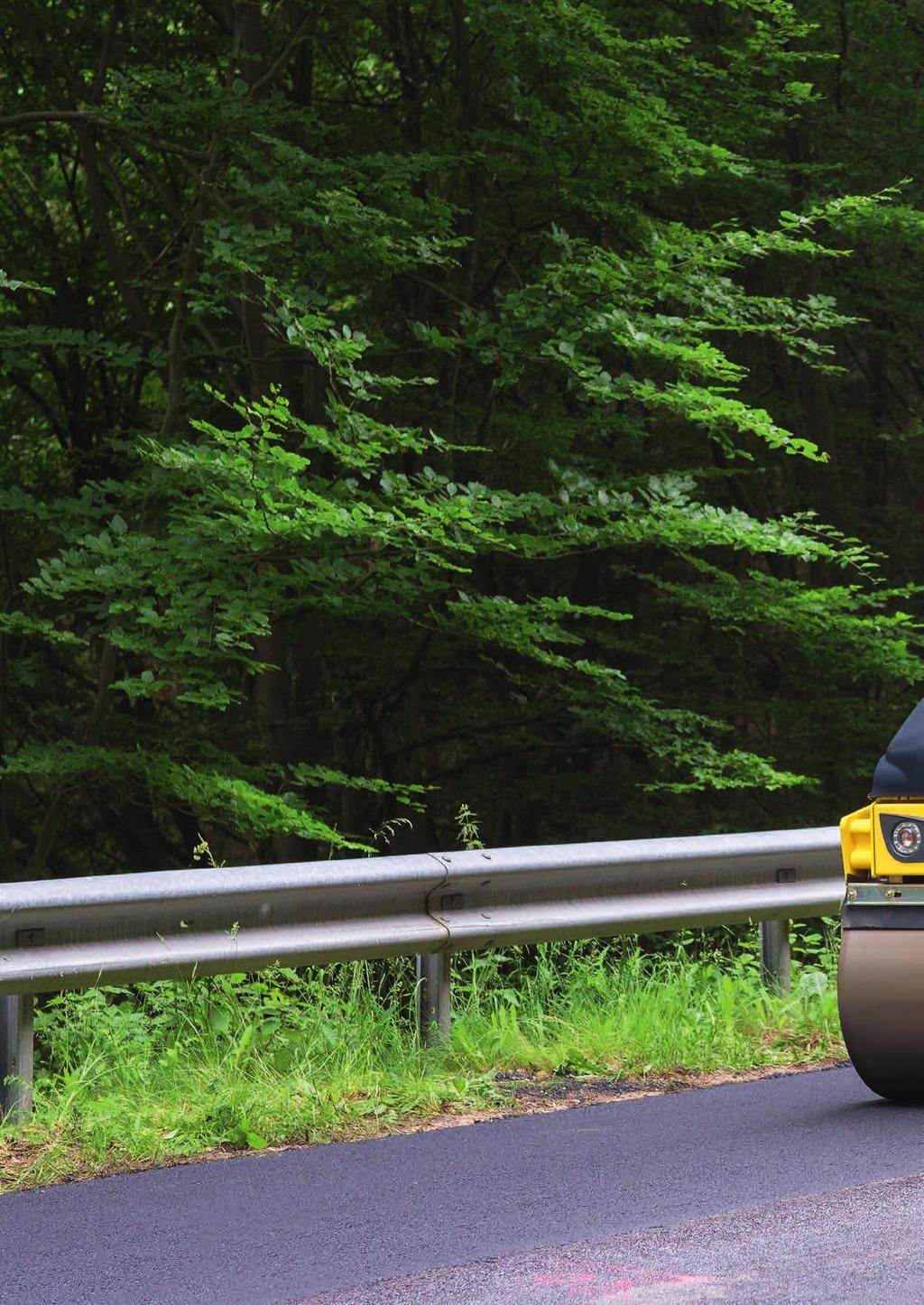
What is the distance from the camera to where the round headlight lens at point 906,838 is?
553cm

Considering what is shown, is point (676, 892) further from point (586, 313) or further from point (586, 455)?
point (586, 455)

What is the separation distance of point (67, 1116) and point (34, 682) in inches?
305

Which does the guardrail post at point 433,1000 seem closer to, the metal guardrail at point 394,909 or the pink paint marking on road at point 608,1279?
the metal guardrail at point 394,909

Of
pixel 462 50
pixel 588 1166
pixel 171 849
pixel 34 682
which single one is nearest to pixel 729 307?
pixel 462 50

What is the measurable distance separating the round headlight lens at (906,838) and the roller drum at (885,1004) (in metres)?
0.25

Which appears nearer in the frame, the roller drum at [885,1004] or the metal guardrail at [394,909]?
the metal guardrail at [394,909]

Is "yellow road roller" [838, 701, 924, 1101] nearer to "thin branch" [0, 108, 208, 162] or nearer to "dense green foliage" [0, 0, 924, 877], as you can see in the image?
"dense green foliage" [0, 0, 924, 877]

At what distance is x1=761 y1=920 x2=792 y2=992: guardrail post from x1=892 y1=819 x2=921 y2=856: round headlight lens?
201cm

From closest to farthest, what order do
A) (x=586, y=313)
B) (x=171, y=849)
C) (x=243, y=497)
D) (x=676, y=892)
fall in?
(x=676, y=892)
(x=243, y=497)
(x=586, y=313)
(x=171, y=849)

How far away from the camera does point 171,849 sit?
50.2 ft

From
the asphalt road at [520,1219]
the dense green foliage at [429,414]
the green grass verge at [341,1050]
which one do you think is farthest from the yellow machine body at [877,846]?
the dense green foliage at [429,414]

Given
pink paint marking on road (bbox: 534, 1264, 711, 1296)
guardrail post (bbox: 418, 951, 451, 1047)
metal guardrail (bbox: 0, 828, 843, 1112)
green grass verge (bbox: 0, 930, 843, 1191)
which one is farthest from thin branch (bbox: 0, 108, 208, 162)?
pink paint marking on road (bbox: 534, 1264, 711, 1296)

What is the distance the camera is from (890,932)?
18.1ft

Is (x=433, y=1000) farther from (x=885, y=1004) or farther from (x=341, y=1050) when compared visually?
(x=885, y=1004)
